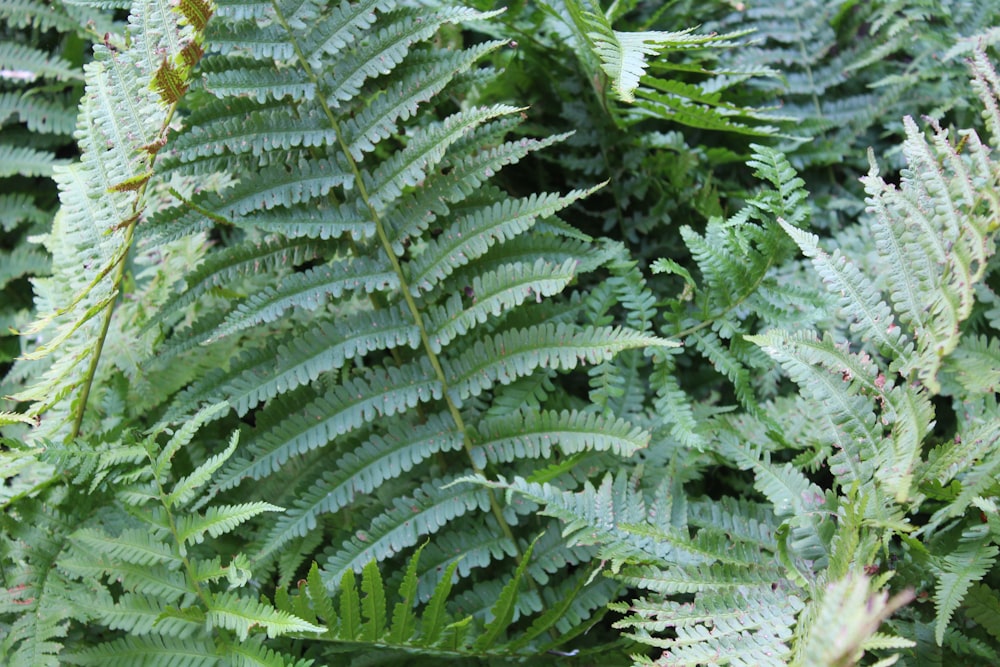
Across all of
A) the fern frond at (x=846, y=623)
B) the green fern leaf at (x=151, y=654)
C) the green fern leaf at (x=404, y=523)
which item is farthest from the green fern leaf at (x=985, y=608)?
the green fern leaf at (x=151, y=654)

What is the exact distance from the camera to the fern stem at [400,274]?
60.7 inches

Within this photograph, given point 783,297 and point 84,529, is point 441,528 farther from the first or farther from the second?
point 783,297

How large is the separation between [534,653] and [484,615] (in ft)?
0.41

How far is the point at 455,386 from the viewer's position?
1570mm

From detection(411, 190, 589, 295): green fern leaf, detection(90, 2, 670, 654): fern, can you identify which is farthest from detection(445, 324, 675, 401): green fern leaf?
detection(411, 190, 589, 295): green fern leaf

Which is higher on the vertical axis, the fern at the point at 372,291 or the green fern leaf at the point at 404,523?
the fern at the point at 372,291

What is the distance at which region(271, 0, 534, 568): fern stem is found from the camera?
1541 millimetres

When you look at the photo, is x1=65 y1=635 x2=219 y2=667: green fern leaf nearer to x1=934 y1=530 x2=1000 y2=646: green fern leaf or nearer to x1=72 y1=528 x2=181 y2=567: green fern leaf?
x1=72 y1=528 x2=181 y2=567: green fern leaf

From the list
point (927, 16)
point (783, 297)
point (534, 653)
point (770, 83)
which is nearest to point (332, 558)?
point (534, 653)

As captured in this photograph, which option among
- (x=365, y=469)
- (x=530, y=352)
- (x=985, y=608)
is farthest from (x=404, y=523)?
(x=985, y=608)

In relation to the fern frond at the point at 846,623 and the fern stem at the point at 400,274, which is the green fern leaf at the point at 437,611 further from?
the fern frond at the point at 846,623

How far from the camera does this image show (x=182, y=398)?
5.14 feet

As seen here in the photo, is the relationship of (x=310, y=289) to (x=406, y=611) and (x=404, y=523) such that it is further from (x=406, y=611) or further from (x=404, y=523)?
(x=406, y=611)

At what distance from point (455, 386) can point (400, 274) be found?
0.25 metres
